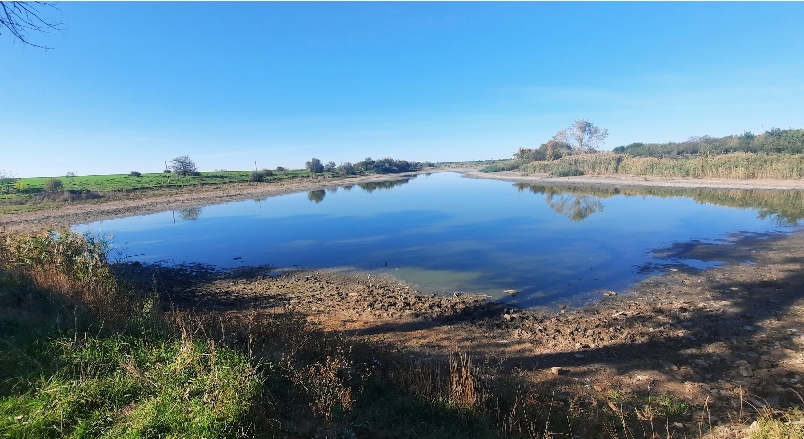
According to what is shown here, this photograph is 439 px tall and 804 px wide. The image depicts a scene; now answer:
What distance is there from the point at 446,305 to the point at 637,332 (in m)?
3.87

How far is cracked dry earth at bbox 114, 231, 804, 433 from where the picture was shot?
5.27 metres

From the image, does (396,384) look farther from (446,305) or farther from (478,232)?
(478,232)

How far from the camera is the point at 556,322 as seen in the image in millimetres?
7676

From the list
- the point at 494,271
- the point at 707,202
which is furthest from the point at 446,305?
the point at 707,202

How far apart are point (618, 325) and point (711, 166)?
36992 millimetres

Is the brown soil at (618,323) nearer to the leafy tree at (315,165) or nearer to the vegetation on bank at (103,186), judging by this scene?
the vegetation on bank at (103,186)

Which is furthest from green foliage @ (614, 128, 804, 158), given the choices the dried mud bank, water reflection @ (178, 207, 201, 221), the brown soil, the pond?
the dried mud bank

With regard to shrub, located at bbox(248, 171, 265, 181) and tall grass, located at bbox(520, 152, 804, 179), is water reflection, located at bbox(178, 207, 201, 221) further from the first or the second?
tall grass, located at bbox(520, 152, 804, 179)

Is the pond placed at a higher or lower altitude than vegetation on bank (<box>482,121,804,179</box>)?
lower

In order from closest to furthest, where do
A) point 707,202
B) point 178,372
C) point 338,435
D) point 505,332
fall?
point 338,435 < point 178,372 < point 505,332 < point 707,202

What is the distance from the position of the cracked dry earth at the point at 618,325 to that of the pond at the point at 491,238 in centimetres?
110

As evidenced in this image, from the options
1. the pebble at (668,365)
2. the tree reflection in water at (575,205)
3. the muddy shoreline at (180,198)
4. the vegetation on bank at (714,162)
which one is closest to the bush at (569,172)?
the vegetation on bank at (714,162)

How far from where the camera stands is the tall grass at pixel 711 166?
28531 mm

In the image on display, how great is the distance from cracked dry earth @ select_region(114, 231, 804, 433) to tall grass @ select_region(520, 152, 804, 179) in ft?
78.7
